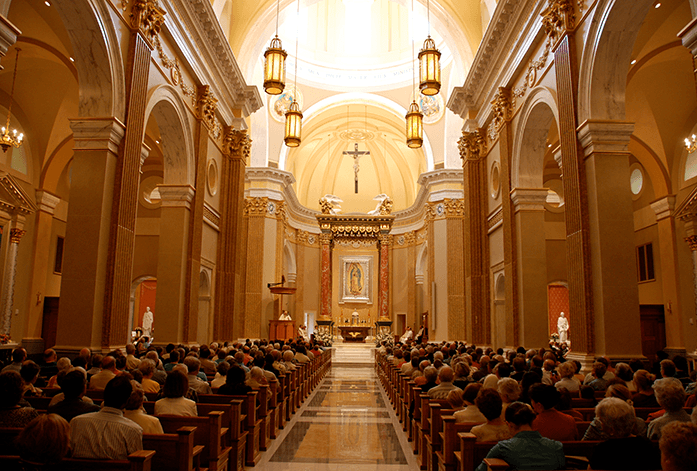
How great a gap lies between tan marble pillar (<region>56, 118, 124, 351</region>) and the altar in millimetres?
21660

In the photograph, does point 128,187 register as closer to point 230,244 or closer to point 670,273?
point 230,244

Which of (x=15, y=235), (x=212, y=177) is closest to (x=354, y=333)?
(x=212, y=177)

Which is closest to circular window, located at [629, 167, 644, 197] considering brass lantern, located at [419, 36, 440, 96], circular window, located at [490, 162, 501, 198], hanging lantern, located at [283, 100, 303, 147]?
circular window, located at [490, 162, 501, 198]

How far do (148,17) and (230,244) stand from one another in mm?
7381

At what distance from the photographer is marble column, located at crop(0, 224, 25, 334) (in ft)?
47.1

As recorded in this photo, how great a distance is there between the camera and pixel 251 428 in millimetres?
6027

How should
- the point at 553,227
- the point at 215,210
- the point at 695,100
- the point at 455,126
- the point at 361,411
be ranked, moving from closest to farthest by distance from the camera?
1. the point at 361,411
2. the point at 695,100
3. the point at 215,210
4. the point at 553,227
5. the point at 455,126

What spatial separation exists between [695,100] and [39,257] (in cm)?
1780

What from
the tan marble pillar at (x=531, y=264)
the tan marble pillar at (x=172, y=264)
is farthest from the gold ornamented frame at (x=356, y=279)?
the tan marble pillar at (x=531, y=264)

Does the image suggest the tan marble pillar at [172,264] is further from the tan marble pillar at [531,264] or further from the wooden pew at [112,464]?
the wooden pew at [112,464]

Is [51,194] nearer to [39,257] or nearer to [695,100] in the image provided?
[39,257]

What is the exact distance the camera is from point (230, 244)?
619 inches

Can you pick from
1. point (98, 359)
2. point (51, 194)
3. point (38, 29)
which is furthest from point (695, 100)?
point (51, 194)

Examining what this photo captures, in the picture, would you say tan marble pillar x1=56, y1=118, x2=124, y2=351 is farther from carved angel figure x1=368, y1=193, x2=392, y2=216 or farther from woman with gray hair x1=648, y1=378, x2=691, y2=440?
carved angel figure x1=368, y1=193, x2=392, y2=216
